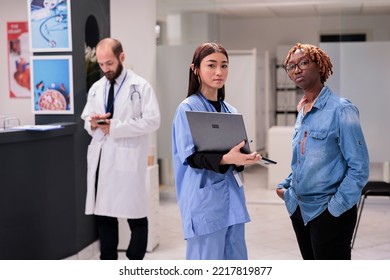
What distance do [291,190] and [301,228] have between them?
0.50 feet

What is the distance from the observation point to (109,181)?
3.58 m

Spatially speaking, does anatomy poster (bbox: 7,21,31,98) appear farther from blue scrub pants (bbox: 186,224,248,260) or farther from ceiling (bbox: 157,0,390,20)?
blue scrub pants (bbox: 186,224,248,260)

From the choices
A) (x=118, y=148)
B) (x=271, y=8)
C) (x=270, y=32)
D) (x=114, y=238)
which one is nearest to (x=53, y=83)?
(x=118, y=148)

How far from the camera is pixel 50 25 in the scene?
3777mm

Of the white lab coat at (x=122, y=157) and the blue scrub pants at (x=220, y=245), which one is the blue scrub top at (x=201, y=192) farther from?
the white lab coat at (x=122, y=157)

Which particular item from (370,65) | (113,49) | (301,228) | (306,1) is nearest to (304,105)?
(301,228)

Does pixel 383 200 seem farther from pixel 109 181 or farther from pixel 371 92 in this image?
pixel 109 181

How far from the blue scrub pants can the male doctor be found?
1.38 meters

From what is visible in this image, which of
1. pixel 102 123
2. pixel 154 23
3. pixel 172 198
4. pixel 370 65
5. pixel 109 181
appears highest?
pixel 154 23

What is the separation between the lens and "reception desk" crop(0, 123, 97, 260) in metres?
3.45

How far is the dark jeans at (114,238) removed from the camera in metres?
3.64

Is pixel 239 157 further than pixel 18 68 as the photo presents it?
No

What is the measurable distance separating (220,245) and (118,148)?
1.49 meters

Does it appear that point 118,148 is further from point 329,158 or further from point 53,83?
point 329,158
